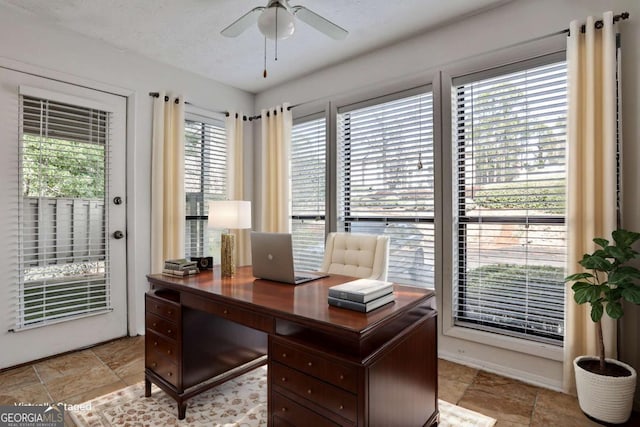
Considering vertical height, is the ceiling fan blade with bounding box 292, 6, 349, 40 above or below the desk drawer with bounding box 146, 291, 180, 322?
above

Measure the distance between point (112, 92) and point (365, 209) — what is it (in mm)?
2590

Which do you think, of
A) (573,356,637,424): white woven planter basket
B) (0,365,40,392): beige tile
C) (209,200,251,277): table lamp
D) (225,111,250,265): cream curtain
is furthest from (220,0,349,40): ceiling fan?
(0,365,40,392): beige tile

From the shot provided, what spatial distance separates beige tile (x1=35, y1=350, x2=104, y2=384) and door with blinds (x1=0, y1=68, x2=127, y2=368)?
0.11 m

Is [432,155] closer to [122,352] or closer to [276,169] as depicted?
[276,169]

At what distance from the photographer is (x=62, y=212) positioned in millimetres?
2877

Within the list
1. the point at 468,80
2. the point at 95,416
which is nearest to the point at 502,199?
the point at 468,80

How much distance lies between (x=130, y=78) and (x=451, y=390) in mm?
3771

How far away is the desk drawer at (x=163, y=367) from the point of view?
2.01m

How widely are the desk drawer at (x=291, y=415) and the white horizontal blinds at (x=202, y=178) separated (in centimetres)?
254

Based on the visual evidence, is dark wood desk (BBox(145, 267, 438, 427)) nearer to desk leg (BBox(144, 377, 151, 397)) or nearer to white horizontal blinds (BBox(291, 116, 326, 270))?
desk leg (BBox(144, 377, 151, 397))

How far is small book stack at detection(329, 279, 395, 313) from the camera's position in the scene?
1.47 m

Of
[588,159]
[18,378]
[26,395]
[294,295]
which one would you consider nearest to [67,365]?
[18,378]

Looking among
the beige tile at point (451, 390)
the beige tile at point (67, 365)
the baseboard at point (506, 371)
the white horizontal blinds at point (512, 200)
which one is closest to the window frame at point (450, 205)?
the white horizontal blinds at point (512, 200)

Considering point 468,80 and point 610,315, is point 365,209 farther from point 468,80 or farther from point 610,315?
point 610,315
